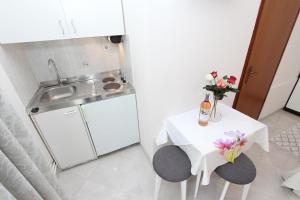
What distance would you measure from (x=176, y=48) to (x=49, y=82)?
5.39ft

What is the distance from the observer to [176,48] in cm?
134

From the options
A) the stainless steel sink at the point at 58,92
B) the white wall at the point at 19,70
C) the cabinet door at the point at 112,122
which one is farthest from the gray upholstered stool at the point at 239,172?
the white wall at the point at 19,70

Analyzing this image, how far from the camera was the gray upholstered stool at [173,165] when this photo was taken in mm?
1229

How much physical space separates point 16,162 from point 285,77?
3241mm

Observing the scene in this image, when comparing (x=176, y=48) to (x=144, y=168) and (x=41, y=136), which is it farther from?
(x=41, y=136)

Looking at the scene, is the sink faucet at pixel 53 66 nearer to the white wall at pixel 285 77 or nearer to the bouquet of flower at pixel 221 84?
the bouquet of flower at pixel 221 84

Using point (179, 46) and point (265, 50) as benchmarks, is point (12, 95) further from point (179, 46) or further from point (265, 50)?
point (265, 50)

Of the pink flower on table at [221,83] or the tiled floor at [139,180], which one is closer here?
the pink flower on table at [221,83]

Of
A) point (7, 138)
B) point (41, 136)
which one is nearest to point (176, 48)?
point (7, 138)

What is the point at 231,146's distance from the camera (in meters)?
1.19

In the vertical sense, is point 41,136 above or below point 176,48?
below

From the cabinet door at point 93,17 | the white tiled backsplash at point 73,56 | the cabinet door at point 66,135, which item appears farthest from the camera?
the white tiled backsplash at point 73,56

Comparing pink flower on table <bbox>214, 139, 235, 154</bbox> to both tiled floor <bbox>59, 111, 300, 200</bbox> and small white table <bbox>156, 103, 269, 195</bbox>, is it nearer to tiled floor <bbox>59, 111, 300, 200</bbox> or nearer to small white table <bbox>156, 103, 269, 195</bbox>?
small white table <bbox>156, 103, 269, 195</bbox>

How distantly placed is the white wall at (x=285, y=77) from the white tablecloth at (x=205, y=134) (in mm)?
1374
